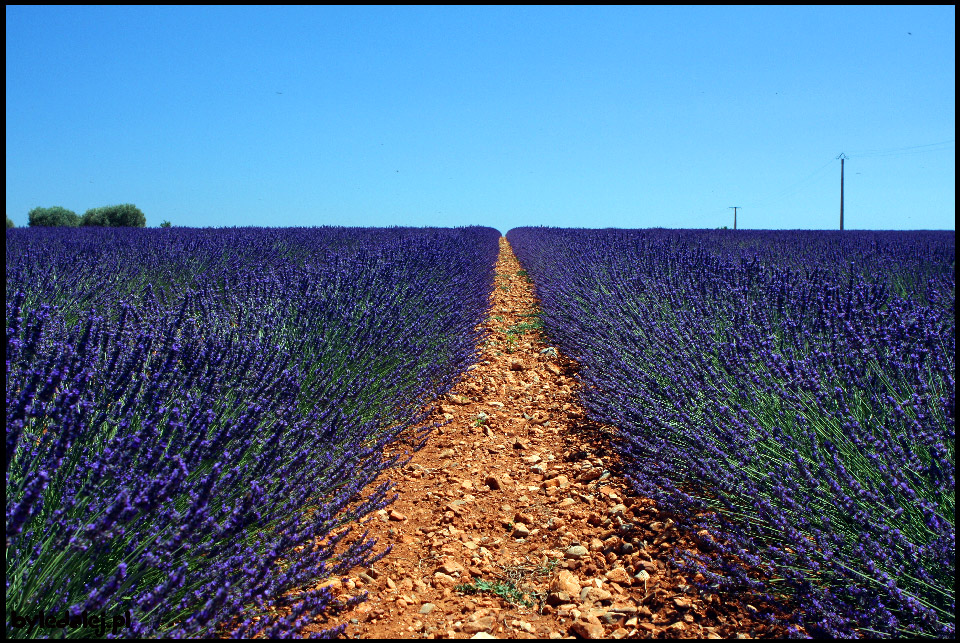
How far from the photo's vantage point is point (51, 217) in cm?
2492

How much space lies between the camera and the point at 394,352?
3043mm

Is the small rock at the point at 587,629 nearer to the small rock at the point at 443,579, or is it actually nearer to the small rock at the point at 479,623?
the small rock at the point at 479,623

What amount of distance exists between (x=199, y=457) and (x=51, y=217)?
29.9 meters

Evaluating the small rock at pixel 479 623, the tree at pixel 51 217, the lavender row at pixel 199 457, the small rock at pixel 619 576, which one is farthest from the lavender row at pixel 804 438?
the tree at pixel 51 217

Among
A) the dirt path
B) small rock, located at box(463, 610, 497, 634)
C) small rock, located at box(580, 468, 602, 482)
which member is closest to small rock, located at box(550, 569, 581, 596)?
the dirt path

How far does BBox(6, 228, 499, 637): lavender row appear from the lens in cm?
116

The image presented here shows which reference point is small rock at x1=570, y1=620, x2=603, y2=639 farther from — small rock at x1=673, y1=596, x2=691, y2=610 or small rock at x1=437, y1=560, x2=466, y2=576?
small rock at x1=437, y1=560, x2=466, y2=576

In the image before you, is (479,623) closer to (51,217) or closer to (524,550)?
(524,550)

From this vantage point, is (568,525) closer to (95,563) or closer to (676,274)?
(95,563)

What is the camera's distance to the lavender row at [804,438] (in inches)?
53.0

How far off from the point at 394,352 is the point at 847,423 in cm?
205

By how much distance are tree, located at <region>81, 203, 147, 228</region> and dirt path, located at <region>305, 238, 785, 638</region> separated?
26508 millimetres

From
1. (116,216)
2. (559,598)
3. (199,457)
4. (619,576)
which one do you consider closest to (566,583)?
(559,598)

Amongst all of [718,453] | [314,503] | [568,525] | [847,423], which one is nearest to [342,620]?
[314,503]
